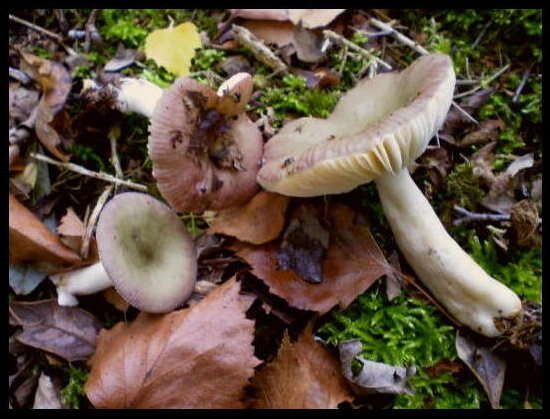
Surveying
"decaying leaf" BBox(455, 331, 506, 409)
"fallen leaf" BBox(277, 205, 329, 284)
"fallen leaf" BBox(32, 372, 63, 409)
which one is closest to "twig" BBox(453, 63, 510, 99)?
"fallen leaf" BBox(277, 205, 329, 284)

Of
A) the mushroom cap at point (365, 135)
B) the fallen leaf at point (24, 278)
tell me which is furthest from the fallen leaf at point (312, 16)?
the fallen leaf at point (24, 278)

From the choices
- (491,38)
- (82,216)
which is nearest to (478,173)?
(491,38)

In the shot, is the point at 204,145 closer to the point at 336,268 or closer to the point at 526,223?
the point at 336,268

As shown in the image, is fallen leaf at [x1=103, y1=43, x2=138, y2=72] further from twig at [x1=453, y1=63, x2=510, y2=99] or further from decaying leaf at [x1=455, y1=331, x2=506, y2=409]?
decaying leaf at [x1=455, y1=331, x2=506, y2=409]

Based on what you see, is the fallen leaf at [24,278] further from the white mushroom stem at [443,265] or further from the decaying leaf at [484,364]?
the decaying leaf at [484,364]

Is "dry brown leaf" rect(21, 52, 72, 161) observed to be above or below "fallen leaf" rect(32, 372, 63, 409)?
above

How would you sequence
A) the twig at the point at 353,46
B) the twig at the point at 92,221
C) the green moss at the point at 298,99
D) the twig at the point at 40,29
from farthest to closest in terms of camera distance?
1. the twig at the point at 40,29
2. the twig at the point at 353,46
3. the green moss at the point at 298,99
4. the twig at the point at 92,221

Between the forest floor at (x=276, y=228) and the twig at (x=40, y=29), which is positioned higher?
the twig at (x=40, y=29)
